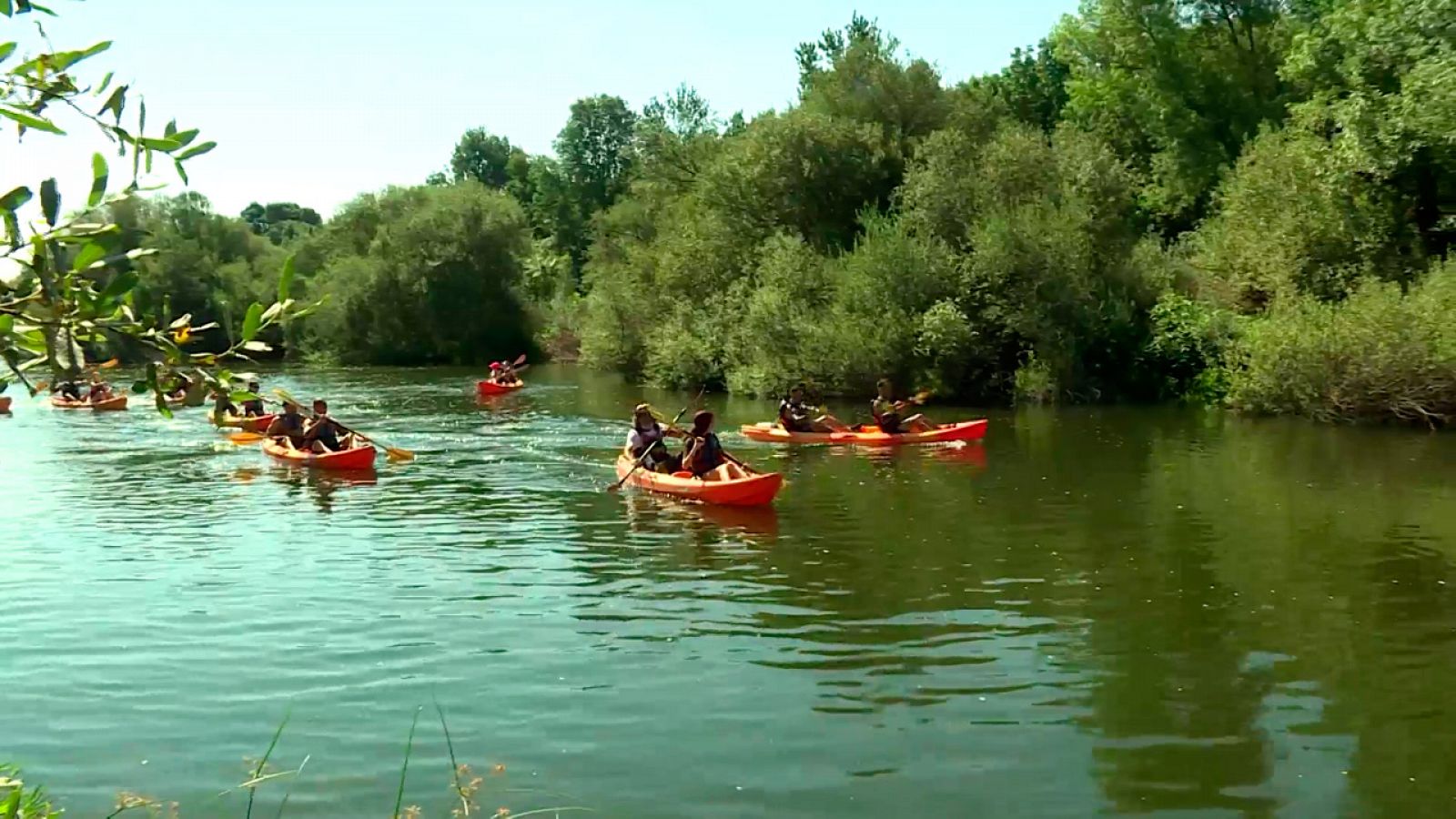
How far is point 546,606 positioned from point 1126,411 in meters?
21.0

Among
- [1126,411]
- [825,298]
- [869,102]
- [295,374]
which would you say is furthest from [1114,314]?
[295,374]

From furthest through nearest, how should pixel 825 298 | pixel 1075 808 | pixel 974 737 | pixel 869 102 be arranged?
pixel 869 102
pixel 825 298
pixel 974 737
pixel 1075 808

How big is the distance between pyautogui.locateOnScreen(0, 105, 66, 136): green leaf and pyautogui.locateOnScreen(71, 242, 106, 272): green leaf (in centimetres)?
24

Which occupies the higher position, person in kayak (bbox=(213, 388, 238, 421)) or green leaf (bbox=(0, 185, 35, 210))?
green leaf (bbox=(0, 185, 35, 210))

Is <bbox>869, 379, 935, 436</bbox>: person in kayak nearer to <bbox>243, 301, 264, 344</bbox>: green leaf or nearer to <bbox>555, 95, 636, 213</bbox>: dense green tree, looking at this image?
<bbox>243, 301, 264, 344</bbox>: green leaf

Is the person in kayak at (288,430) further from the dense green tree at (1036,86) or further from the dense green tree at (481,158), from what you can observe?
the dense green tree at (481,158)

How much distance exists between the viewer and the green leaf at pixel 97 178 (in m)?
2.87

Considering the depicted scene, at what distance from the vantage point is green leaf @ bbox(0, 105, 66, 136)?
2652 mm

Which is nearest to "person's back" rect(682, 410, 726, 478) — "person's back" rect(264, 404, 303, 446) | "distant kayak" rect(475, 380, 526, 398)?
"person's back" rect(264, 404, 303, 446)

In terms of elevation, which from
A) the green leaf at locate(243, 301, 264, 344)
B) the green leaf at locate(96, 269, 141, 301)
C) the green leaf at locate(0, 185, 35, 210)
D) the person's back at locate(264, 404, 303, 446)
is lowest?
the person's back at locate(264, 404, 303, 446)

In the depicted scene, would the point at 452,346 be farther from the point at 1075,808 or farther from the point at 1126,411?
the point at 1075,808

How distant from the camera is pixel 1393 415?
25.6 metres

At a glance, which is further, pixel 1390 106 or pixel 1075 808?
pixel 1390 106

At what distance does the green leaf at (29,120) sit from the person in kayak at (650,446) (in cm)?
Result: 1528
